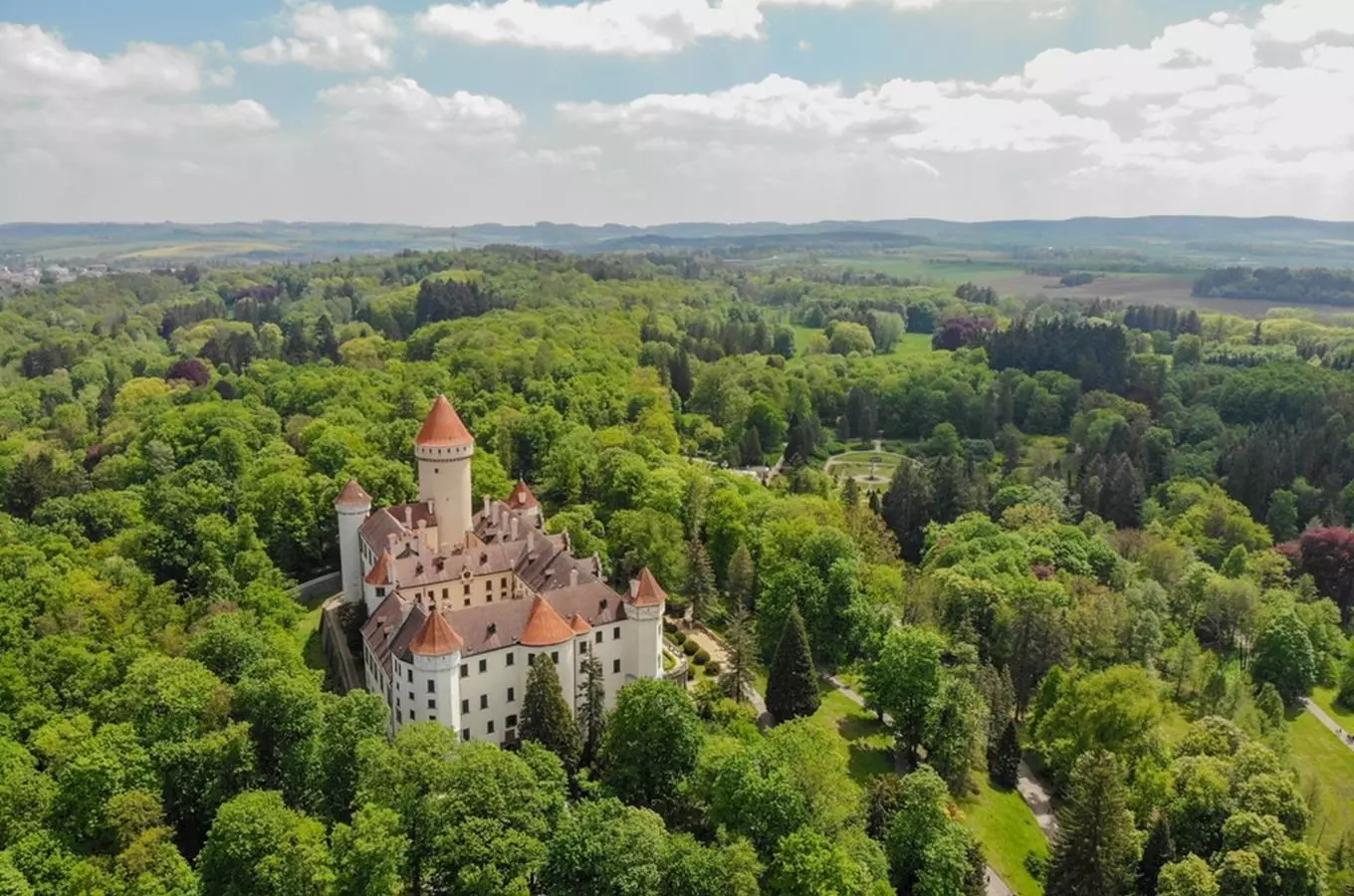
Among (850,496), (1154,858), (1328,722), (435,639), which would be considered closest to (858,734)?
(1154,858)

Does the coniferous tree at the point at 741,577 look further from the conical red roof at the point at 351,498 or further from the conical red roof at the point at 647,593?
the conical red roof at the point at 351,498

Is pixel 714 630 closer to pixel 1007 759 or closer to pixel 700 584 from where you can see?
pixel 700 584

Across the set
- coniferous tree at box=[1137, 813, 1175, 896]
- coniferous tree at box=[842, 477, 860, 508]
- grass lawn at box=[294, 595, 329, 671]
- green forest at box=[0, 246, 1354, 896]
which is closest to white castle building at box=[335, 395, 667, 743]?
grass lawn at box=[294, 595, 329, 671]

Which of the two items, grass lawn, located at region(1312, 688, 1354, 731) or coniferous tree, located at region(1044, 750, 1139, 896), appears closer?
coniferous tree, located at region(1044, 750, 1139, 896)

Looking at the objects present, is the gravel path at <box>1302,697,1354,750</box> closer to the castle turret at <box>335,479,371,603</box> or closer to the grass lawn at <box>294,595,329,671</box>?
the castle turret at <box>335,479,371,603</box>

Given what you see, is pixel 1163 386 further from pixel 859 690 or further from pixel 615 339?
pixel 859 690

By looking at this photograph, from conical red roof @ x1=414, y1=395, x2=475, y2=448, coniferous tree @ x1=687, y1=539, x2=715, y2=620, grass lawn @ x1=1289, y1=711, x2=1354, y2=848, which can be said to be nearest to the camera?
grass lawn @ x1=1289, y1=711, x2=1354, y2=848

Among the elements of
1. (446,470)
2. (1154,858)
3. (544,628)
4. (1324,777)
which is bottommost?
(1324,777)

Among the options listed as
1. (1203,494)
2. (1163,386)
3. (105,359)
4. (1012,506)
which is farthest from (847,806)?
(105,359)
